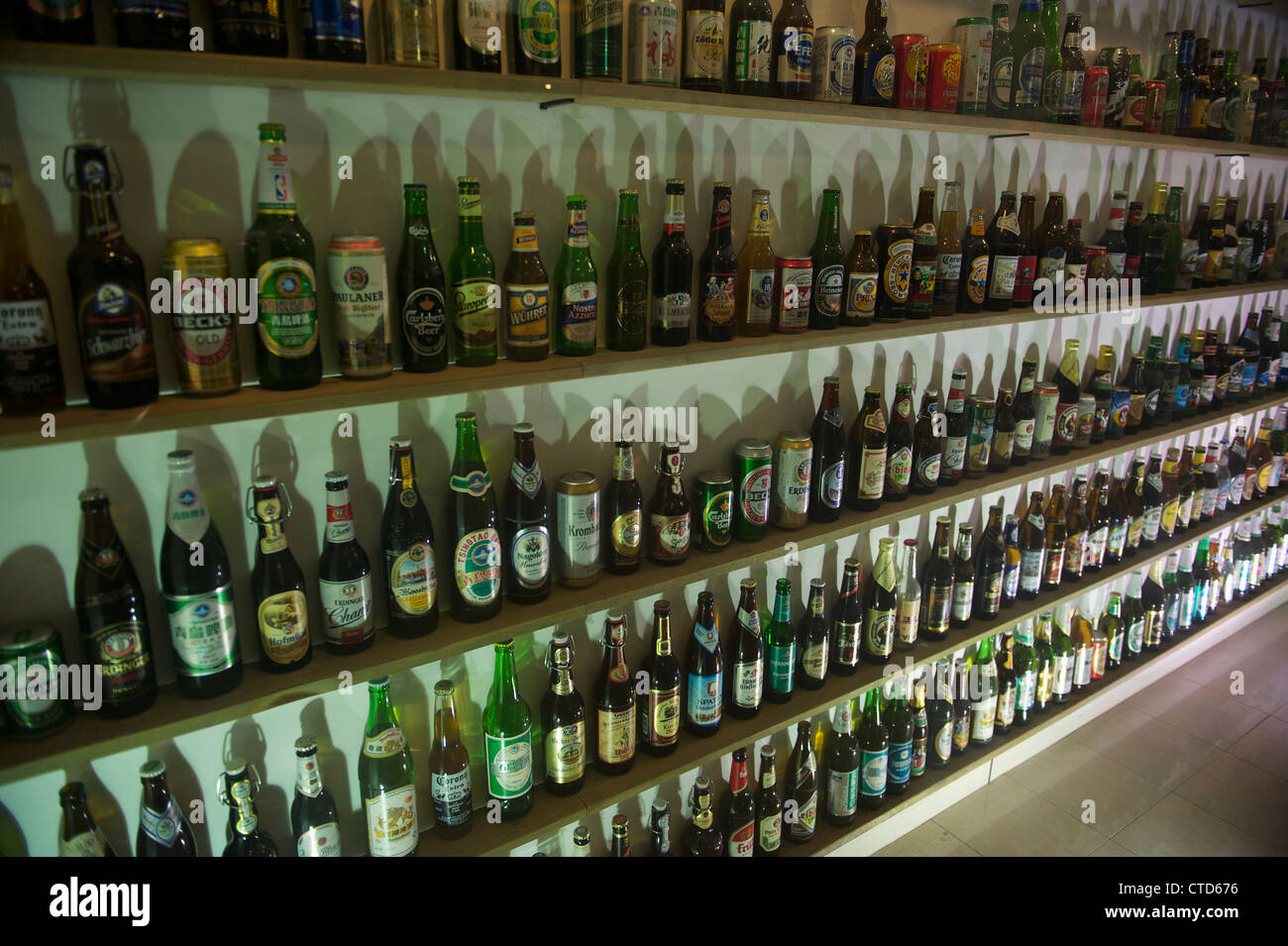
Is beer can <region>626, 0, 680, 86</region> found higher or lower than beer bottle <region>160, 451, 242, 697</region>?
higher

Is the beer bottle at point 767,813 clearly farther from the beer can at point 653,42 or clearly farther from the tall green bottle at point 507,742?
the beer can at point 653,42

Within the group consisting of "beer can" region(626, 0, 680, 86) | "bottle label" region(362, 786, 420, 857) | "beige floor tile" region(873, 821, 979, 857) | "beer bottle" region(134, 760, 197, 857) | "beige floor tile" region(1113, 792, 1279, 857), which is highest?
"beer can" region(626, 0, 680, 86)

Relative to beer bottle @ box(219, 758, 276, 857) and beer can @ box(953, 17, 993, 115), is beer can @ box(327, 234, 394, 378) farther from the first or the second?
beer can @ box(953, 17, 993, 115)

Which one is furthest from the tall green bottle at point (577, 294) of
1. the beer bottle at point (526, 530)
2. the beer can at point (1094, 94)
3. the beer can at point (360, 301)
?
the beer can at point (1094, 94)

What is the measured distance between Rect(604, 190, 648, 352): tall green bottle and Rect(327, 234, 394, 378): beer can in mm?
527

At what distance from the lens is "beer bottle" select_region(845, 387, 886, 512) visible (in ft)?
7.43

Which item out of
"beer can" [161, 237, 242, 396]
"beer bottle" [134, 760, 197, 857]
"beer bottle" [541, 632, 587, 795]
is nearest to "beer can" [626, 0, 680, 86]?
"beer can" [161, 237, 242, 396]

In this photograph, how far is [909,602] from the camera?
256cm

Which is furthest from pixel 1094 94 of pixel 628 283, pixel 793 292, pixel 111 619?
pixel 111 619

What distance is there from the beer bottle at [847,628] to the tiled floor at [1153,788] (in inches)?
31.9

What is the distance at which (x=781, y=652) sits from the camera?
7.38 ft

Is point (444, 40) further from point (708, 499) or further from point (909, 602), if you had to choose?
point (909, 602)

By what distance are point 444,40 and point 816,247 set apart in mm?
1061
